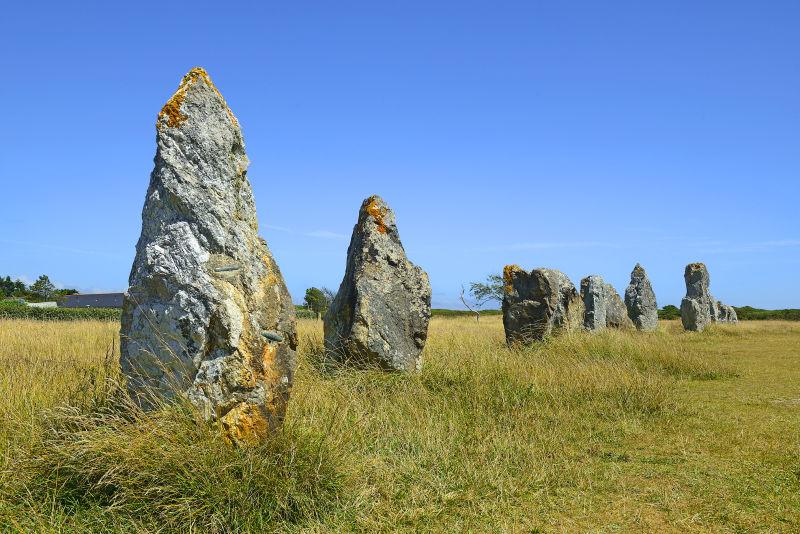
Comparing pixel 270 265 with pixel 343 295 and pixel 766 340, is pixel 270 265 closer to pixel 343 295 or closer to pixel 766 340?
pixel 343 295

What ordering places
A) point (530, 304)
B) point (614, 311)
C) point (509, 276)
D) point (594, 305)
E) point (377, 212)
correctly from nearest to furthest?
point (377, 212)
point (530, 304)
point (509, 276)
point (594, 305)
point (614, 311)

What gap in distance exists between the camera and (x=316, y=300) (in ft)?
105

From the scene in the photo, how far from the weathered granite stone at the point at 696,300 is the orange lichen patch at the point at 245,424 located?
23077mm

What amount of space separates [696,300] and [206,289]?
79.2 ft

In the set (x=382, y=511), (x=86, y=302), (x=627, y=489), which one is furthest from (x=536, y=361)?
(x=86, y=302)

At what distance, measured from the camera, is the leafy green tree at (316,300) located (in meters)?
30.8

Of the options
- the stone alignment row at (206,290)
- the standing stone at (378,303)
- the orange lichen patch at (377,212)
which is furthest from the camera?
the orange lichen patch at (377,212)

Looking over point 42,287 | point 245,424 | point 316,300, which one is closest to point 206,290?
point 245,424

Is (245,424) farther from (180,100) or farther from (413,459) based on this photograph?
(180,100)

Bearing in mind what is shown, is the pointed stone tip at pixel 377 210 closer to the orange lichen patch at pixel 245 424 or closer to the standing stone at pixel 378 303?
the standing stone at pixel 378 303

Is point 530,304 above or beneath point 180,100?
beneath

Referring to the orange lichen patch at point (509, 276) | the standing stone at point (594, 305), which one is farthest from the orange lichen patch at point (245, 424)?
the standing stone at point (594, 305)

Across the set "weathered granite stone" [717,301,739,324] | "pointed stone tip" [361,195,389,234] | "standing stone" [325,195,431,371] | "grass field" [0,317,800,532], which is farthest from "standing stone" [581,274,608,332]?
"weathered granite stone" [717,301,739,324]

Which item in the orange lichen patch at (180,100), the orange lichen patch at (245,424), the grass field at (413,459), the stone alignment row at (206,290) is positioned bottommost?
the grass field at (413,459)
